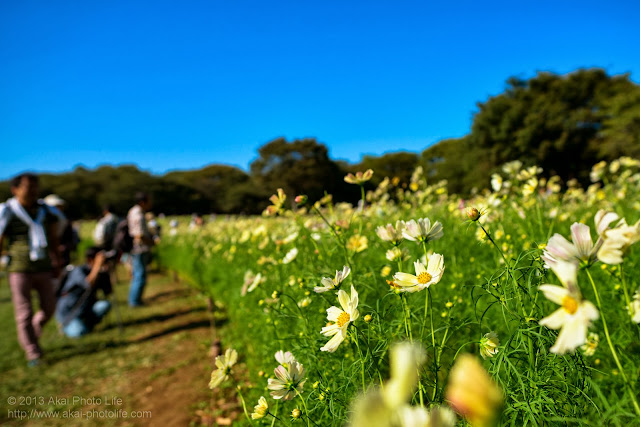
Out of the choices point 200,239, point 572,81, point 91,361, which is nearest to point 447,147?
point 572,81

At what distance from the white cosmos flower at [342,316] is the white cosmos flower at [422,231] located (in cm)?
25

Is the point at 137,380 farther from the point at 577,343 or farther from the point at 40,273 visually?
the point at 577,343

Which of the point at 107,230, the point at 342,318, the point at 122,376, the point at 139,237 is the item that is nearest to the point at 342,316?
the point at 342,318

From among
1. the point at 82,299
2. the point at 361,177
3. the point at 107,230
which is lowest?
the point at 82,299

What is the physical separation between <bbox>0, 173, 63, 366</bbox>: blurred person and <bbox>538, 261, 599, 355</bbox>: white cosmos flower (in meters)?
A: 4.31

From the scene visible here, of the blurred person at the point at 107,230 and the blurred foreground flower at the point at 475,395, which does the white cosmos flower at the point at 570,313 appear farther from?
the blurred person at the point at 107,230

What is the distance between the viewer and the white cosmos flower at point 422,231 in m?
1.00

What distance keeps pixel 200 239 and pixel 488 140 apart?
19.9 metres

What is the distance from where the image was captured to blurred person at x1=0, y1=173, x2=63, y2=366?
3514 mm

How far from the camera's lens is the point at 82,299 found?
14.4ft

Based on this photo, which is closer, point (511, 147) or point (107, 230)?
point (107, 230)

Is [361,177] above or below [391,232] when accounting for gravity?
above

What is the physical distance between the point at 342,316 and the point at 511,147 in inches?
874

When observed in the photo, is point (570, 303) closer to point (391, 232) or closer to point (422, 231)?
point (422, 231)
